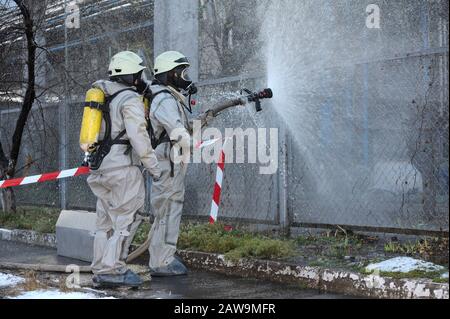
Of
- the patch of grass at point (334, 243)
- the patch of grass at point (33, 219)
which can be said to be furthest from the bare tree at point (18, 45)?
the patch of grass at point (334, 243)

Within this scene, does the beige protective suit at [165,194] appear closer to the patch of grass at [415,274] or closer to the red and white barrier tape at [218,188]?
the red and white barrier tape at [218,188]

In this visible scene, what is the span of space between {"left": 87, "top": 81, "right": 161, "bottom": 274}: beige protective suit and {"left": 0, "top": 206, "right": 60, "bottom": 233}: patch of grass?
3524 mm

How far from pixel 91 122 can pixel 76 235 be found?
7.39 feet

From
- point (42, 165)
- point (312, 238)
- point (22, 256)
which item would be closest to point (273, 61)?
point (312, 238)

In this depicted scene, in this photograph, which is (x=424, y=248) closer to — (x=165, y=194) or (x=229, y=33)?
(x=165, y=194)

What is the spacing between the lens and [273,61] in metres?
8.72

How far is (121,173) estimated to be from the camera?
5762 mm

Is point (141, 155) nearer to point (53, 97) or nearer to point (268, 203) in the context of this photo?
point (268, 203)

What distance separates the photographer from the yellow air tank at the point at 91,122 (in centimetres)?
561

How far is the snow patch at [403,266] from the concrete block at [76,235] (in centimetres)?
315

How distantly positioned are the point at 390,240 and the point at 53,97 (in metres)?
6.71

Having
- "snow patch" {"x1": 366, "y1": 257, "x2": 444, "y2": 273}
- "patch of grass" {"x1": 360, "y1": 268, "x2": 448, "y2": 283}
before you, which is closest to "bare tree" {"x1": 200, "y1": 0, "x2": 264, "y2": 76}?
"snow patch" {"x1": 366, "y1": 257, "x2": 444, "y2": 273}
